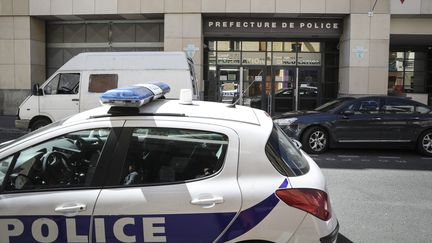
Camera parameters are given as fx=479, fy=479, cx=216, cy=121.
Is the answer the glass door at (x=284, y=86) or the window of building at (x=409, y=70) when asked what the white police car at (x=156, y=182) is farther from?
the window of building at (x=409, y=70)

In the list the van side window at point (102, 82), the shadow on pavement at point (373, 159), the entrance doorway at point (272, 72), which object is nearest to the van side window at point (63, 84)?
the van side window at point (102, 82)

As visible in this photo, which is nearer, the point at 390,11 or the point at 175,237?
the point at 175,237

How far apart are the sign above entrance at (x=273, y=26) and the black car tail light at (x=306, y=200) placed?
16535mm

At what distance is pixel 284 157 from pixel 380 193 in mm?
4516

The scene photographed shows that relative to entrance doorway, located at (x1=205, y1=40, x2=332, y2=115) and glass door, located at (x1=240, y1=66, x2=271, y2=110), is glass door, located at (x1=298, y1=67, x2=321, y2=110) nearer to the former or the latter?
entrance doorway, located at (x1=205, y1=40, x2=332, y2=115)

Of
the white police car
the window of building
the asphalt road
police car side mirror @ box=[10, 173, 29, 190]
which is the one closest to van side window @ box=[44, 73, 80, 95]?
the asphalt road

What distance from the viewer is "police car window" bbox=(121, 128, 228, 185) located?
3.28 metres

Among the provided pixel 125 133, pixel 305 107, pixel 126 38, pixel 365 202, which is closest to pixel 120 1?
pixel 126 38

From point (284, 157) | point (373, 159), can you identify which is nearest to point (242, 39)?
point (373, 159)

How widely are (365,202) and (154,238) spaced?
14.7ft

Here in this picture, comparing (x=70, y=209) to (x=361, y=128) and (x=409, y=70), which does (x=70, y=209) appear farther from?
(x=409, y=70)

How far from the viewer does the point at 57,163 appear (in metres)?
3.47

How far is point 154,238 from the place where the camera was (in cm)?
310

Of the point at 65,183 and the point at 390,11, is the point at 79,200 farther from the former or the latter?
the point at 390,11
